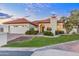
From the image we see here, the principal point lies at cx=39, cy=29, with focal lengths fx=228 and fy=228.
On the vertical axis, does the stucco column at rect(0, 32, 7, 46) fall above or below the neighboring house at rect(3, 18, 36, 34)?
below

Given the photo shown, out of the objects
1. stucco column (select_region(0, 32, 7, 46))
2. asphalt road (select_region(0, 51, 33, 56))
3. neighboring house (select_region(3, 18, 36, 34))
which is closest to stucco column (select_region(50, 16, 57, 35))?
neighboring house (select_region(3, 18, 36, 34))

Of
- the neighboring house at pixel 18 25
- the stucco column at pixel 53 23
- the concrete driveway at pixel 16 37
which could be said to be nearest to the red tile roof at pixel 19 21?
the neighboring house at pixel 18 25

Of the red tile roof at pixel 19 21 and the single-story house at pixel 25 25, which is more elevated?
the red tile roof at pixel 19 21

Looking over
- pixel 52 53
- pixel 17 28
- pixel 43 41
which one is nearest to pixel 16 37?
pixel 17 28

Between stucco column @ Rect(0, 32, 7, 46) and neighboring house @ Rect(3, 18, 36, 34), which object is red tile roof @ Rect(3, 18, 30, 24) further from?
stucco column @ Rect(0, 32, 7, 46)

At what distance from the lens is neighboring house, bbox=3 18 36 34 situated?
6.26 feet

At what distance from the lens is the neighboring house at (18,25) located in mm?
1909

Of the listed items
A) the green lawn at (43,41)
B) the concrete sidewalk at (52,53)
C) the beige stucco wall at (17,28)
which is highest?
the beige stucco wall at (17,28)

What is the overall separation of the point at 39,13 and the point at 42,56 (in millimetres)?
361

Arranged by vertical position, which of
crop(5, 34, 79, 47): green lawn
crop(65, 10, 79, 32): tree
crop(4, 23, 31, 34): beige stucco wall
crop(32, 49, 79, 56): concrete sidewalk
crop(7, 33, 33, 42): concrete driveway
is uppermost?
crop(65, 10, 79, 32): tree

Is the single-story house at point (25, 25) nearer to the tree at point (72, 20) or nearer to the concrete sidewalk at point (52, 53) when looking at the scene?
the tree at point (72, 20)

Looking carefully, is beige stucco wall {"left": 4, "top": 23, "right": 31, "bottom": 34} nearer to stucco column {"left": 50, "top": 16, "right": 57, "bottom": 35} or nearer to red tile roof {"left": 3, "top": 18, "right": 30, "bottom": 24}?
red tile roof {"left": 3, "top": 18, "right": 30, "bottom": 24}

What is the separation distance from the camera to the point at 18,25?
1919 mm

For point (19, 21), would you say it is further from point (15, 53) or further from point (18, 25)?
point (15, 53)
